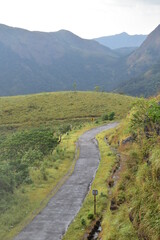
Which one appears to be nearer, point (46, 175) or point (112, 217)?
point (112, 217)

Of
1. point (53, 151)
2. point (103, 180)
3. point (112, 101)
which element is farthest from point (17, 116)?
point (103, 180)

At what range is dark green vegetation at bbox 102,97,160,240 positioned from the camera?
13.9 m

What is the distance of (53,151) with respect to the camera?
143ft

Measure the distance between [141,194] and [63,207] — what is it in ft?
31.8

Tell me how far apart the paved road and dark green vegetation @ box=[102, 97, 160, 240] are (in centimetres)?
317

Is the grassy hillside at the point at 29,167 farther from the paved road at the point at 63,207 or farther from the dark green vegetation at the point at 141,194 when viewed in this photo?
the dark green vegetation at the point at 141,194

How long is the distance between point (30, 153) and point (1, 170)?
11886 millimetres

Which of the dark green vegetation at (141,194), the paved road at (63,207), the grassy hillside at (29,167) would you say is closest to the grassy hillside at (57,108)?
the grassy hillside at (29,167)

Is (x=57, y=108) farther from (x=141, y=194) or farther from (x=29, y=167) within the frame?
(x=141, y=194)

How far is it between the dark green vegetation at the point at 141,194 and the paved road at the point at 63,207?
125 inches

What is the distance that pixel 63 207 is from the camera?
936 inches

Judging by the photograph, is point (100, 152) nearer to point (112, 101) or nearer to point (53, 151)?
point (53, 151)

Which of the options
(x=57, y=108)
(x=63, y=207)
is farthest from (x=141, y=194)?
(x=57, y=108)

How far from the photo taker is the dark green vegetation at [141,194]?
13.9 metres
